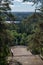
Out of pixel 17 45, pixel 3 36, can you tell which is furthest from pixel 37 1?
pixel 17 45

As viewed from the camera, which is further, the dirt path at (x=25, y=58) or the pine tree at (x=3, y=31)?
the dirt path at (x=25, y=58)

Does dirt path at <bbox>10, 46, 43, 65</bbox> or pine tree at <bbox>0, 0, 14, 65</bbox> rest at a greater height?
pine tree at <bbox>0, 0, 14, 65</bbox>

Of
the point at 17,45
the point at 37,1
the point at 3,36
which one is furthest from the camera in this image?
the point at 17,45

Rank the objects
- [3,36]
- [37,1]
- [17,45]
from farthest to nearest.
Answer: [17,45] → [37,1] → [3,36]

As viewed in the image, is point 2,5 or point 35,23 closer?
point 2,5

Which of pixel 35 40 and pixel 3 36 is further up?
pixel 3 36

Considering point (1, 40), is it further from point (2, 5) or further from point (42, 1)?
point (42, 1)

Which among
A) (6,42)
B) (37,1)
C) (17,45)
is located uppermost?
(37,1)

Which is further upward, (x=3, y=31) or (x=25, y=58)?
(x=3, y=31)

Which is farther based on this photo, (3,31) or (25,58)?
(25,58)

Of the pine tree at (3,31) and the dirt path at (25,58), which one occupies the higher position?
the pine tree at (3,31)

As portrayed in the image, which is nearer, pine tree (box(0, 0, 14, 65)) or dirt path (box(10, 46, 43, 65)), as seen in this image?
pine tree (box(0, 0, 14, 65))
